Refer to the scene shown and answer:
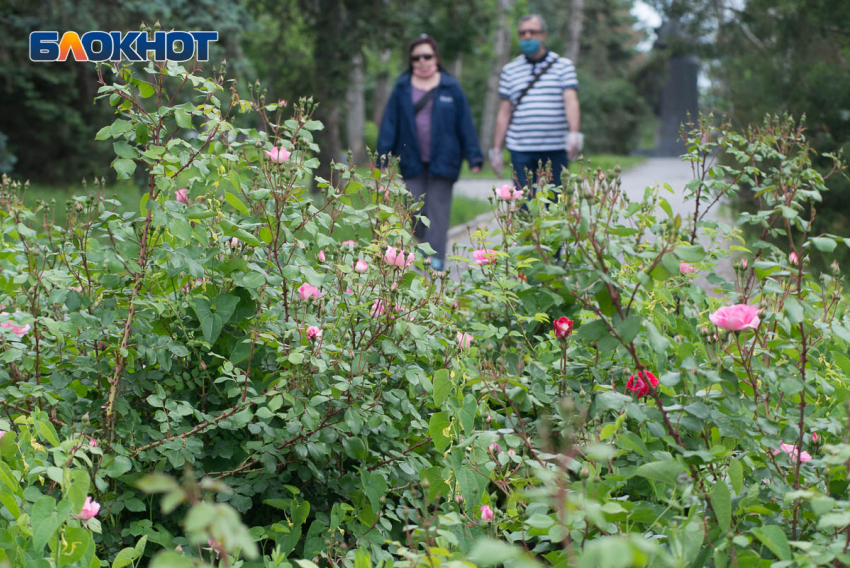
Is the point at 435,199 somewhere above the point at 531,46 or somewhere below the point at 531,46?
below

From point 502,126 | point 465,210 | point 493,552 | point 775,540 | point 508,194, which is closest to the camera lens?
point 493,552

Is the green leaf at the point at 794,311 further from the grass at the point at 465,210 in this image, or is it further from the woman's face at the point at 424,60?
the grass at the point at 465,210

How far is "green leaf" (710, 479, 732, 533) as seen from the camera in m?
1.52

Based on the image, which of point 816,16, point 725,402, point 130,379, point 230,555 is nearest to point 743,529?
point 725,402

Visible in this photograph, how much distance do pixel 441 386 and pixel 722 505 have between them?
714 millimetres

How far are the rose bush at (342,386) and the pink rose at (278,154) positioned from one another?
0.01 meters

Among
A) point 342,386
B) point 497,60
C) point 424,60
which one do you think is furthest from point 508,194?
point 497,60

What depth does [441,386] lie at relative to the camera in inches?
78.3

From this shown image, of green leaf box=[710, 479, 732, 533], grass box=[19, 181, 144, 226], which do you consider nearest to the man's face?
green leaf box=[710, 479, 732, 533]

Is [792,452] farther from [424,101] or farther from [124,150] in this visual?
[424,101]

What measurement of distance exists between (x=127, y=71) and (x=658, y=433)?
1.54 m

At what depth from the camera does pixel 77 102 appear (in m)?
16.8

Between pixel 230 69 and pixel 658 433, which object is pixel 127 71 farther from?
pixel 230 69

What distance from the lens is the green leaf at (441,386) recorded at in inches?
77.7
